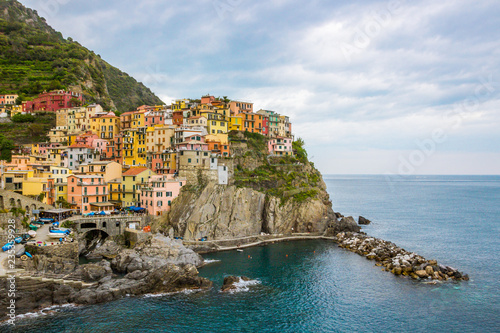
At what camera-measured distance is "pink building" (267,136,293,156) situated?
9169 centimetres

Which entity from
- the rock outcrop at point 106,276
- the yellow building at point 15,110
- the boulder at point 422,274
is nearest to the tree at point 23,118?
the yellow building at point 15,110

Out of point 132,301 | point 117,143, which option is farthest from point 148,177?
point 132,301

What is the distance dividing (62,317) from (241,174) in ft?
157

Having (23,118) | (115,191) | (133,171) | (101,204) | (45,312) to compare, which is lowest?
(45,312)

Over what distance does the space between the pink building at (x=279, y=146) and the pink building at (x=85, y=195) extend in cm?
4187

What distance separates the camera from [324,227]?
7506 cm

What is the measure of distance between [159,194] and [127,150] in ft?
70.6

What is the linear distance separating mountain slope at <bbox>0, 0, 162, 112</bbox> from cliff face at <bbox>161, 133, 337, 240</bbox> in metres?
62.9

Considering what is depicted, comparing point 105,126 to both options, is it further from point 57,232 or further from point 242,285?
point 242,285

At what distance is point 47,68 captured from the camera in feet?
415

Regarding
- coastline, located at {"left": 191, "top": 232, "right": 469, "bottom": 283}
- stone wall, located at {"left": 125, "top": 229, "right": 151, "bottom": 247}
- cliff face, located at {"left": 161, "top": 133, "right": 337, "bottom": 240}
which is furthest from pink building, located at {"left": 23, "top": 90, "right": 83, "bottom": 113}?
coastline, located at {"left": 191, "top": 232, "right": 469, "bottom": 283}

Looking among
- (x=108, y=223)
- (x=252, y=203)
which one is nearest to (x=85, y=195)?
(x=108, y=223)

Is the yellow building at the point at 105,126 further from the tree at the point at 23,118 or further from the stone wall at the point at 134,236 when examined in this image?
the stone wall at the point at 134,236

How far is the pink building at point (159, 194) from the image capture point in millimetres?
66875
